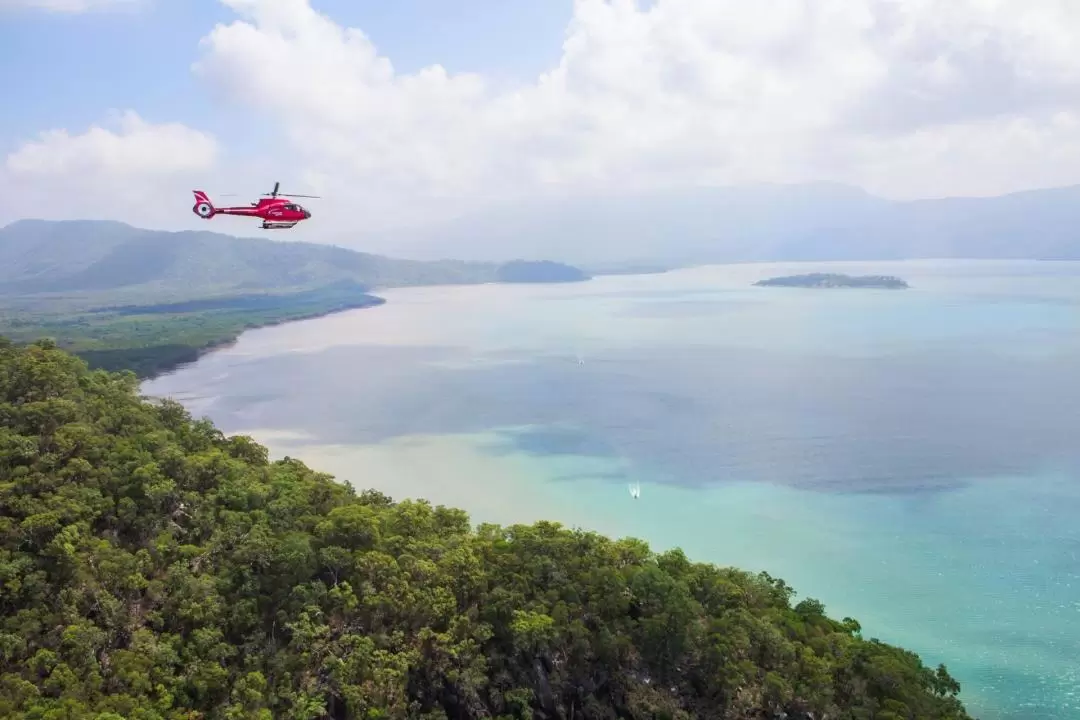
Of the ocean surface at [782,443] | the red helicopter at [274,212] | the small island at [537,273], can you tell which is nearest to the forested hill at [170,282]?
the small island at [537,273]

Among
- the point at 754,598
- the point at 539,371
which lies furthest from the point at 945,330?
the point at 754,598

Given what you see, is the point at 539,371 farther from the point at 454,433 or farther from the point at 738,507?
the point at 738,507

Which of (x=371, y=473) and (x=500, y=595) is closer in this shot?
(x=500, y=595)

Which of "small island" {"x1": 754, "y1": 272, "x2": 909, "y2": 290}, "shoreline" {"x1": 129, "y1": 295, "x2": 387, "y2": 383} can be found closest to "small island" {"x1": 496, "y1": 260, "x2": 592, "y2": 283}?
"shoreline" {"x1": 129, "y1": 295, "x2": 387, "y2": 383}

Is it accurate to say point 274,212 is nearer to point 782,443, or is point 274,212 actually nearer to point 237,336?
point 782,443

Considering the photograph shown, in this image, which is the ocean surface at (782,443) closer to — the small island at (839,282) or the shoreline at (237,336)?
the shoreline at (237,336)

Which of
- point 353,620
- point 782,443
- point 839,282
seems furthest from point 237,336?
point 839,282
